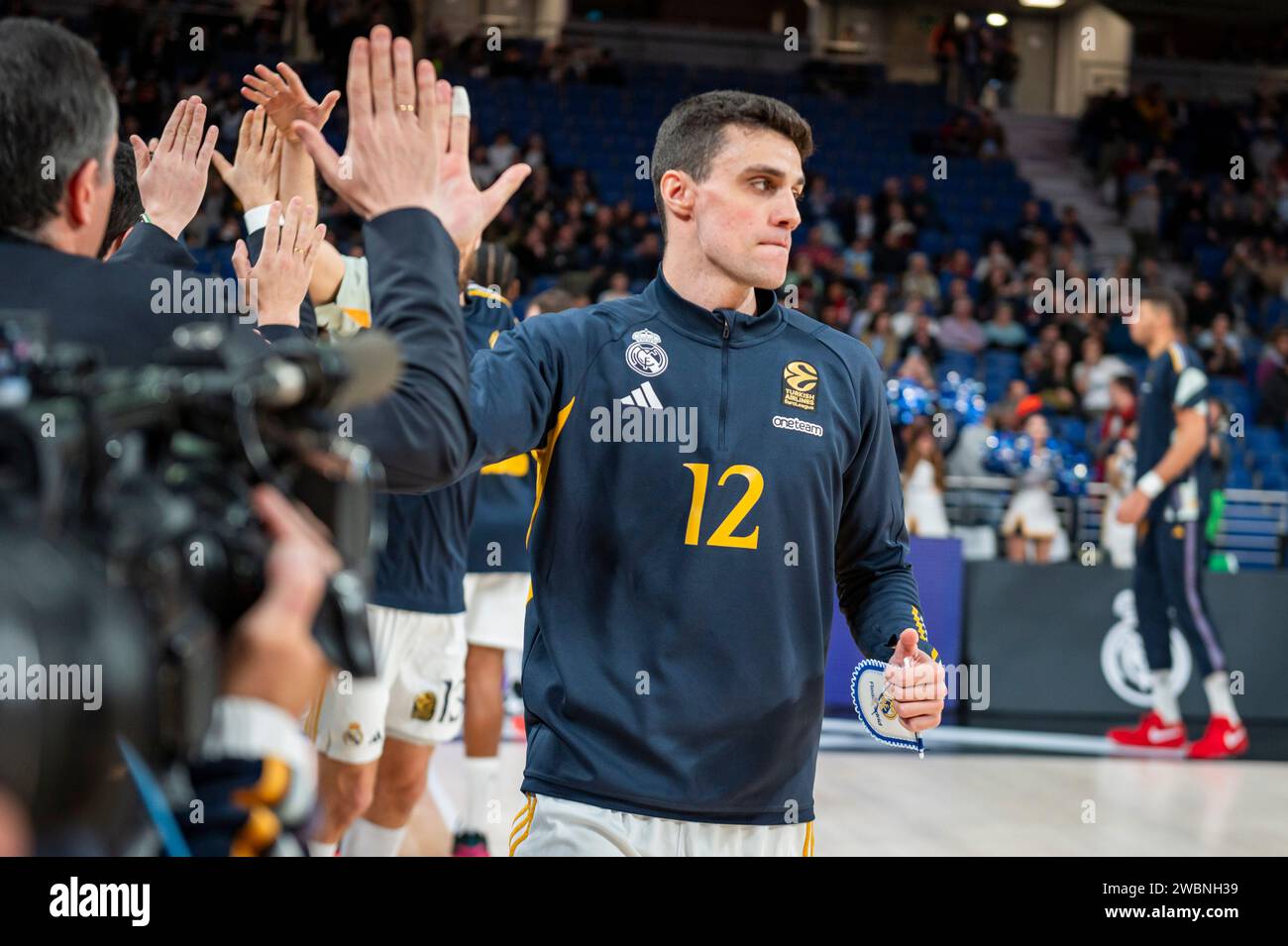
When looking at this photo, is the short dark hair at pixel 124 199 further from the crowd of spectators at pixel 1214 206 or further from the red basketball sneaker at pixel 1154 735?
the crowd of spectators at pixel 1214 206

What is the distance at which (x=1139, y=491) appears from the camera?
7711mm

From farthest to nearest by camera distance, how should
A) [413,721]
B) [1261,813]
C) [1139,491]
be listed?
[1139,491], [1261,813], [413,721]

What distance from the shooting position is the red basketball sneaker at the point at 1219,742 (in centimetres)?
763

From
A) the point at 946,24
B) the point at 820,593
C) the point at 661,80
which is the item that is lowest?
the point at 820,593

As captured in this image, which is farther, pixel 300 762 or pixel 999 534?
pixel 999 534

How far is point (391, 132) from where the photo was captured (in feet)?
4.93

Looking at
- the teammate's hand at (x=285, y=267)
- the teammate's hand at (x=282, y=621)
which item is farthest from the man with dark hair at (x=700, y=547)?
the teammate's hand at (x=282, y=621)

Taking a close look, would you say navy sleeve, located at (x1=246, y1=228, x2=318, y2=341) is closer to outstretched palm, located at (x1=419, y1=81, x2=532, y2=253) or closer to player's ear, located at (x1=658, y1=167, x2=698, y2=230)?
player's ear, located at (x1=658, y1=167, x2=698, y2=230)

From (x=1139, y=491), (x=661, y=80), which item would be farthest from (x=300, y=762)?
(x=661, y=80)

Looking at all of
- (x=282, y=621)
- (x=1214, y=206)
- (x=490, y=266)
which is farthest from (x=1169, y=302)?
(x=1214, y=206)

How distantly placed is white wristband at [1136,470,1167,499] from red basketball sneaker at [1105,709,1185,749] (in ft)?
4.11

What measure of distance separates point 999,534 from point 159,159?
348 inches

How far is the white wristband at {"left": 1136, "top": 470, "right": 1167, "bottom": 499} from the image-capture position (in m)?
7.72

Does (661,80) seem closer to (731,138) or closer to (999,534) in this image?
(999,534)
